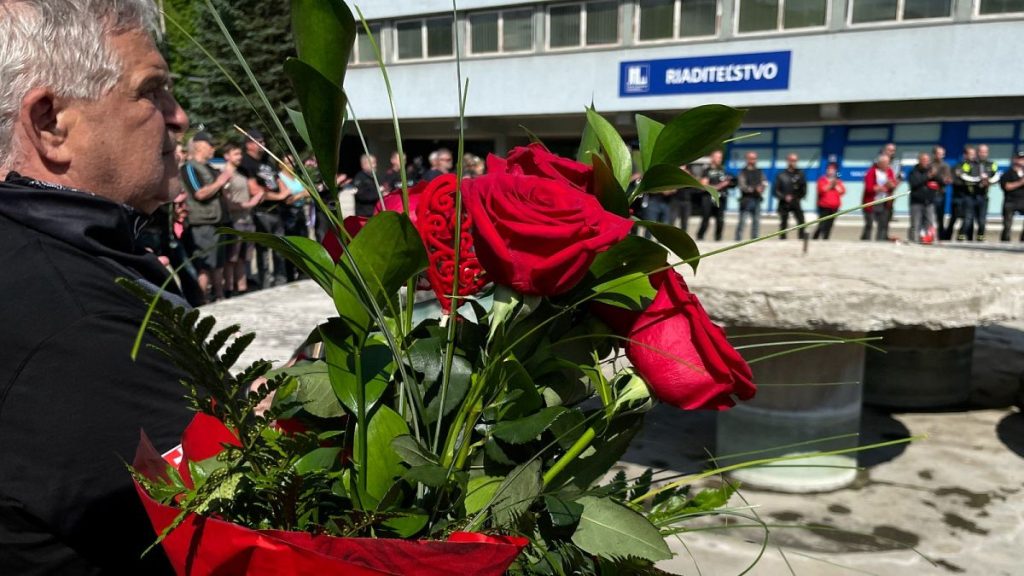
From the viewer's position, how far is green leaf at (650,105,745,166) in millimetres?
771

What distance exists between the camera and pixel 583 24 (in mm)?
20062

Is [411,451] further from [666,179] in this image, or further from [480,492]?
[666,179]

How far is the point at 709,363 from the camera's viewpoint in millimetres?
744

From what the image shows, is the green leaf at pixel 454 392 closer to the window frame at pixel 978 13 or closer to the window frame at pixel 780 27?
the window frame at pixel 978 13

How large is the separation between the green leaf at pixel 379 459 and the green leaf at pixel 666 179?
0.34 m

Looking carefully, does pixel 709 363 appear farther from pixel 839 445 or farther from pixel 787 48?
pixel 787 48

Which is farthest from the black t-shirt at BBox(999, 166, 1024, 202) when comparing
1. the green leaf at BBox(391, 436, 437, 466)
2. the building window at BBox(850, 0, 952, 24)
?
the green leaf at BBox(391, 436, 437, 466)

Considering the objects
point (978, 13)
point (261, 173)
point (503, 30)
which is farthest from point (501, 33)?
point (261, 173)

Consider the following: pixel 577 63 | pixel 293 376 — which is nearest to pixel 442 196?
pixel 293 376

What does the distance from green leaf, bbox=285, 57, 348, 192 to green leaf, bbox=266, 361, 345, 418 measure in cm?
21

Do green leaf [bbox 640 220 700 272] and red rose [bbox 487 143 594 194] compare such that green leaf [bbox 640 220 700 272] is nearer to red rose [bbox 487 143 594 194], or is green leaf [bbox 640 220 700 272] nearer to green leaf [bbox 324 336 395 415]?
red rose [bbox 487 143 594 194]

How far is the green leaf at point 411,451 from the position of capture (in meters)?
0.70

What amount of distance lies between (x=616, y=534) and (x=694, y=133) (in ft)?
1.28

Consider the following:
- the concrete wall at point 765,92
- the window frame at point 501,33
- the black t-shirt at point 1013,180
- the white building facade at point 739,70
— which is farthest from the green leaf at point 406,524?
the window frame at point 501,33
